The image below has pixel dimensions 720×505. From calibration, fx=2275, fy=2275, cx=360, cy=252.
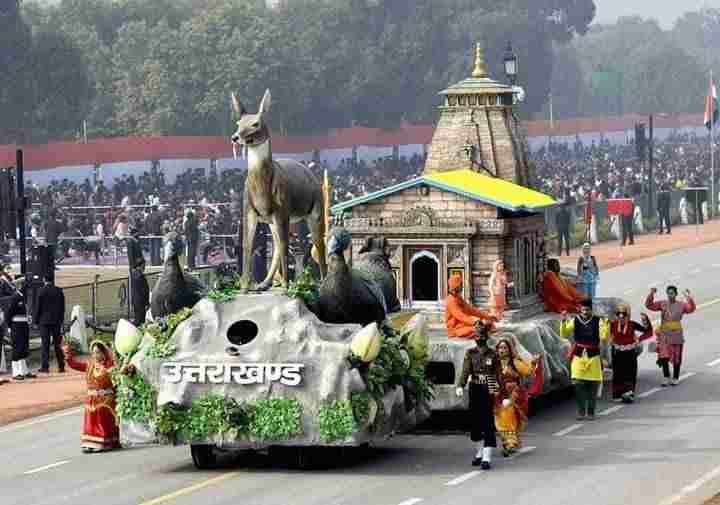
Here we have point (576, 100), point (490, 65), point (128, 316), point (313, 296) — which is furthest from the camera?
point (576, 100)

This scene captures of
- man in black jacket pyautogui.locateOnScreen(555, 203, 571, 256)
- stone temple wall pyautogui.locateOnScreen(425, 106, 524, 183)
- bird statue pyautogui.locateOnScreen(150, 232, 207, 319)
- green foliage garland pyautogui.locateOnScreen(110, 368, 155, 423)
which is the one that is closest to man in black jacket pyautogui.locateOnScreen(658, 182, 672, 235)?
man in black jacket pyautogui.locateOnScreen(555, 203, 571, 256)

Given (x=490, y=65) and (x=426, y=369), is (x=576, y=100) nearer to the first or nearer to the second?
(x=490, y=65)

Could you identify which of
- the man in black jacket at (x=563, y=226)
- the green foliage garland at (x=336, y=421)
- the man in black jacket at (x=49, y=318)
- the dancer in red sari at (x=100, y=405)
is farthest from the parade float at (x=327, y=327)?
the man in black jacket at (x=563, y=226)

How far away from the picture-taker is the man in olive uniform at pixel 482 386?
2438cm

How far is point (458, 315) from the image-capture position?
2742cm

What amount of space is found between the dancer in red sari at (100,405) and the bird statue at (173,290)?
939mm

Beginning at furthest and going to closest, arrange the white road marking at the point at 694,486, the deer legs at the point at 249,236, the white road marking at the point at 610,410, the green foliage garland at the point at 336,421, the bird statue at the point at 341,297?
the white road marking at the point at 610,410 < the deer legs at the point at 249,236 < the bird statue at the point at 341,297 < the green foliage garland at the point at 336,421 < the white road marking at the point at 694,486

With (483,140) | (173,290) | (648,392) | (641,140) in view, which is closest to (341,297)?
(173,290)

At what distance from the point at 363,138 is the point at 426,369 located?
72.3 m

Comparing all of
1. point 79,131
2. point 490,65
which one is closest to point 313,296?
point 79,131

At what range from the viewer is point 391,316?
2828 centimetres

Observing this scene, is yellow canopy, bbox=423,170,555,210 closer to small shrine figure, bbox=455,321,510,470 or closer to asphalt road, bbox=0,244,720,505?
asphalt road, bbox=0,244,720,505

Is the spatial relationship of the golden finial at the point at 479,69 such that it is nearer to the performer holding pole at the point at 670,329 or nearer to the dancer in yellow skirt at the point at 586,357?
the performer holding pole at the point at 670,329

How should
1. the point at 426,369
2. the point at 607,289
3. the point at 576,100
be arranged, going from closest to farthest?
the point at 426,369 → the point at 607,289 → the point at 576,100
